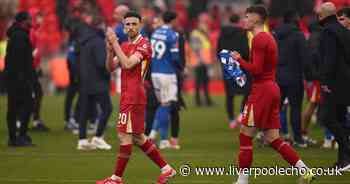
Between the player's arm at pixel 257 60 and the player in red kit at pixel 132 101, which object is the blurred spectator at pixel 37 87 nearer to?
the player in red kit at pixel 132 101

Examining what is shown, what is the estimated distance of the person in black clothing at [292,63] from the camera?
58.9 ft

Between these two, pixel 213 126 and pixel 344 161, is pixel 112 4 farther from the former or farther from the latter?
pixel 344 161

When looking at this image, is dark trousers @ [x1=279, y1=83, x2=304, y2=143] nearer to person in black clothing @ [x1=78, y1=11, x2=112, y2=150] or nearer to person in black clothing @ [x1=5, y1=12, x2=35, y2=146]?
person in black clothing @ [x1=78, y1=11, x2=112, y2=150]

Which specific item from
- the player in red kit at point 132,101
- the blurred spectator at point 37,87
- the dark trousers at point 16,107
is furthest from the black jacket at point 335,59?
the blurred spectator at point 37,87

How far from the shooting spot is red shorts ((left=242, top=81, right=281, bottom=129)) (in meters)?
13.1

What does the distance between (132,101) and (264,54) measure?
1781 mm

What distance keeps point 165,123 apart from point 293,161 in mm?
5218

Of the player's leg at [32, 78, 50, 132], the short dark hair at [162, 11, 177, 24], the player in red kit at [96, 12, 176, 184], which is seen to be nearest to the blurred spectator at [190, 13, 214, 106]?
the player's leg at [32, 78, 50, 132]

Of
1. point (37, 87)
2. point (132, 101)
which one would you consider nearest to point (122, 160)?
point (132, 101)

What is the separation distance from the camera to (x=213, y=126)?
2259 centimetres

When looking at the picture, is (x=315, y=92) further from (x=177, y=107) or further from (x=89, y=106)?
(x=89, y=106)

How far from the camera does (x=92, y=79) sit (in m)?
17.8

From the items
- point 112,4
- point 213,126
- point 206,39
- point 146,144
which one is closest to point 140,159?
point 146,144

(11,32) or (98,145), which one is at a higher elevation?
(11,32)
